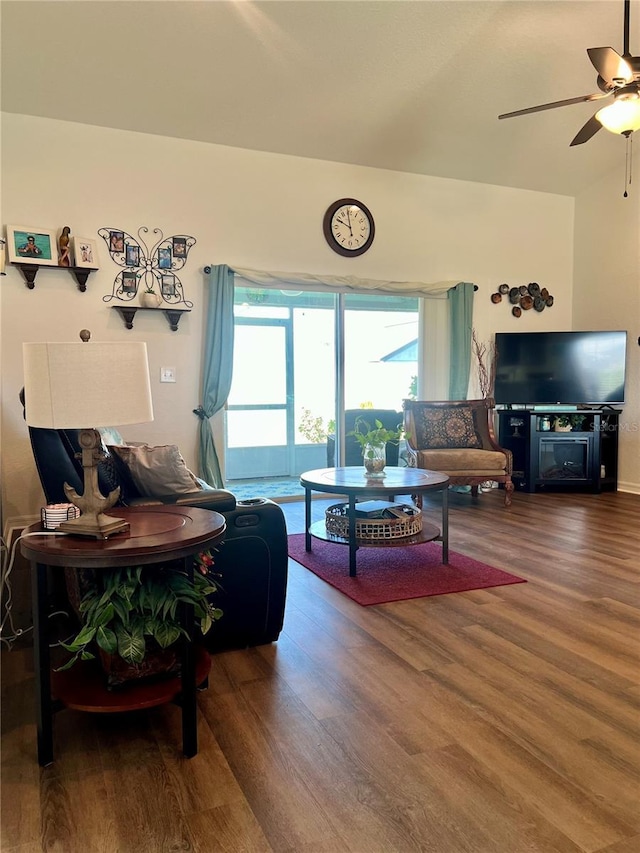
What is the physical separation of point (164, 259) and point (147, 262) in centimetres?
15

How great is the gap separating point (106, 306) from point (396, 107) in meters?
2.92

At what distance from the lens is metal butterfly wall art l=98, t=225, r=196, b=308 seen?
5094 millimetres

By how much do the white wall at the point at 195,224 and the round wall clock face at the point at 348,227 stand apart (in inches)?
2.9

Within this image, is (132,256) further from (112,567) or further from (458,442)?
(112,567)

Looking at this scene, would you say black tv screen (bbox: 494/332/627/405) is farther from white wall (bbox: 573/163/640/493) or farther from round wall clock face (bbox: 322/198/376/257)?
round wall clock face (bbox: 322/198/376/257)

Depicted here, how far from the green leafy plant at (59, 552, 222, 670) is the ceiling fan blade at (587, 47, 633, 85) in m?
3.35

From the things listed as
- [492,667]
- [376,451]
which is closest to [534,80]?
[376,451]

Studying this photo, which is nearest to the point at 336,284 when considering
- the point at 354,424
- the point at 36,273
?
the point at 354,424

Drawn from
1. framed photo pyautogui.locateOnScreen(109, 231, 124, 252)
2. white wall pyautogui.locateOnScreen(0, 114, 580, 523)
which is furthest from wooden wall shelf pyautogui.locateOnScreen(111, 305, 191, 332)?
framed photo pyautogui.locateOnScreen(109, 231, 124, 252)

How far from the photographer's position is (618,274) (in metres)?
6.63

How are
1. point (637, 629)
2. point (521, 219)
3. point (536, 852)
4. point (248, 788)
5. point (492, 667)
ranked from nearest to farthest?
point (536, 852)
point (248, 788)
point (492, 667)
point (637, 629)
point (521, 219)

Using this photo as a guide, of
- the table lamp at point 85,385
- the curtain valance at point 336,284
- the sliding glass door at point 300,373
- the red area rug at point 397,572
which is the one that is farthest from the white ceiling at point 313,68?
the red area rug at point 397,572

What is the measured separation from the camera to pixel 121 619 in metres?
1.95

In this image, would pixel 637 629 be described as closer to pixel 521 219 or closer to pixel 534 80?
pixel 534 80
